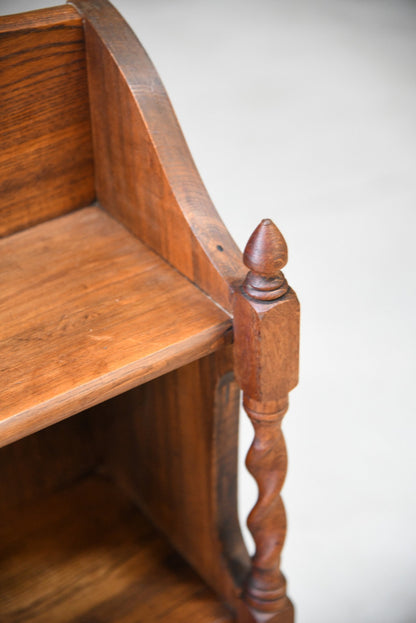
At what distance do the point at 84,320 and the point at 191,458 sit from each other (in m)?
0.34

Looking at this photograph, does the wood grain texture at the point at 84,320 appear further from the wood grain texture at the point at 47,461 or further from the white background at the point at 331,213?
the white background at the point at 331,213

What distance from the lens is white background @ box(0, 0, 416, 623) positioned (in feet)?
5.48

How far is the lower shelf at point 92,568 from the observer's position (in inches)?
49.3

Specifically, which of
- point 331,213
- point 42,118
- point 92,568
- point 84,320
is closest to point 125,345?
point 84,320

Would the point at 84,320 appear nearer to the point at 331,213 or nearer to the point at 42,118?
the point at 42,118

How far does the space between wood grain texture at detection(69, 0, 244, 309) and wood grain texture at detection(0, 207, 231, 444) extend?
0.11ft

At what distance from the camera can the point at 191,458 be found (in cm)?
122

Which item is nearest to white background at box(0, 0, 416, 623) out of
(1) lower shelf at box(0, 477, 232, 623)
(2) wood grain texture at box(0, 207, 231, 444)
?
(1) lower shelf at box(0, 477, 232, 623)

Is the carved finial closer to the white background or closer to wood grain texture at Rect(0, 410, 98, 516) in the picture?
wood grain texture at Rect(0, 410, 98, 516)

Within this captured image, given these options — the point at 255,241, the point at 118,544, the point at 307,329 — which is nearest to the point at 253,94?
the point at 307,329

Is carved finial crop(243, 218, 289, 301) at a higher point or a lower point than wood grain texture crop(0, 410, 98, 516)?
higher

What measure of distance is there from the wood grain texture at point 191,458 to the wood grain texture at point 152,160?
0.12m

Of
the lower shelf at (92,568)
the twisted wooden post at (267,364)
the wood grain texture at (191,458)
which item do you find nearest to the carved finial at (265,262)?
the twisted wooden post at (267,364)

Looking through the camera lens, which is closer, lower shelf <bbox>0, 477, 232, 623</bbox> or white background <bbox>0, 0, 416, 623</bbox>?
lower shelf <bbox>0, 477, 232, 623</bbox>
